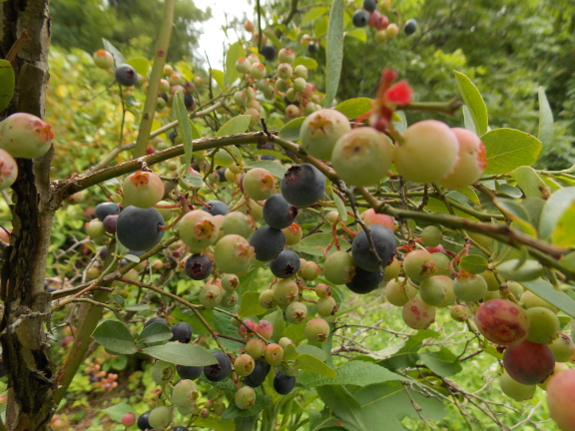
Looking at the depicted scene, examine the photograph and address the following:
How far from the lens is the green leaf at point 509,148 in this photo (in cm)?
51

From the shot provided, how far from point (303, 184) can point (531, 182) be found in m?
0.27

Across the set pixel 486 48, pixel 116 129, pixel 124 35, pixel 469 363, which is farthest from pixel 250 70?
pixel 124 35

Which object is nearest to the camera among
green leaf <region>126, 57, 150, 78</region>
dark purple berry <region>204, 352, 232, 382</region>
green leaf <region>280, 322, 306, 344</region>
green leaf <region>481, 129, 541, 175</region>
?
green leaf <region>481, 129, 541, 175</region>

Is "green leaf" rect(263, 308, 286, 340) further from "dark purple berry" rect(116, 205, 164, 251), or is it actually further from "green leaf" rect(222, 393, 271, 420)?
"dark purple berry" rect(116, 205, 164, 251)

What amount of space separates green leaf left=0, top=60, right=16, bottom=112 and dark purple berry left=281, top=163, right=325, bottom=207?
0.36 m

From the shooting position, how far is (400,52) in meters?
5.25

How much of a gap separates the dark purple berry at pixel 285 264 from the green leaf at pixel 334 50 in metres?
0.30

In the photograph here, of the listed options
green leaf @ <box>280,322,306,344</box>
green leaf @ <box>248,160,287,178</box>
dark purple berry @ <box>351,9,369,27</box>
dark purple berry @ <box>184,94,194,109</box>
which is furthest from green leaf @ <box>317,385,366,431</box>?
dark purple berry @ <box>351,9,369,27</box>

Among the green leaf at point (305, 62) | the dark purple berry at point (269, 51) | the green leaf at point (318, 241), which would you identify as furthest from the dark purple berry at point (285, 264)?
the dark purple berry at point (269, 51)

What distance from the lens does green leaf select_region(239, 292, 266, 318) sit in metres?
0.82

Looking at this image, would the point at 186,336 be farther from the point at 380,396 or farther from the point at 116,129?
the point at 116,129

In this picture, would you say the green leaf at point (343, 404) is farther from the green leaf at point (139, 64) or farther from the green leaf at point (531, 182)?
the green leaf at point (139, 64)

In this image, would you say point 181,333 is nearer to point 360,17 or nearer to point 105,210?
point 105,210

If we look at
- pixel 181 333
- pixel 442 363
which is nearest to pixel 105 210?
pixel 181 333
